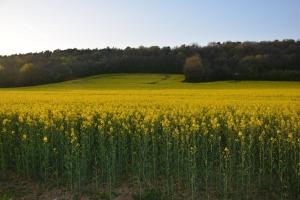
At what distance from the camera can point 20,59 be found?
87.4 metres

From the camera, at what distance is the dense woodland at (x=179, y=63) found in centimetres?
7000

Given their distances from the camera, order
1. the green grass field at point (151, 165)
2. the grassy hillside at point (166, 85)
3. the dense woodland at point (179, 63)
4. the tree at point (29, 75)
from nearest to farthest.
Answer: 1. the green grass field at point (151, 165)
2. the grassy hillside at point (166, 85)
3. the dense woodland at point (179, 63)
4. the tree at point (29, 75)

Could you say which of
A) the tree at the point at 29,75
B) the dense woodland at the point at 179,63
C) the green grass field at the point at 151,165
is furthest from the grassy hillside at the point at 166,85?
the green grass field at the point at 151,165

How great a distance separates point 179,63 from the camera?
3349 inches

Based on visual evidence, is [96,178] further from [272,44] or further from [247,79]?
[272,44]

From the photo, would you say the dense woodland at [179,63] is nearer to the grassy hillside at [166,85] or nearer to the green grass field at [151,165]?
the grassy hillside at [166,85]

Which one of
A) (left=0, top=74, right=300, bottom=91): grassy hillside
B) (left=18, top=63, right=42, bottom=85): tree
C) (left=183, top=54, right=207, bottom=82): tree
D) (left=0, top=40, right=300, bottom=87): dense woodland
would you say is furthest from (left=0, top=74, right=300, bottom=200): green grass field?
(left=18, top=63, right=42, bottom=85): tree

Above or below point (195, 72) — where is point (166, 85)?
below

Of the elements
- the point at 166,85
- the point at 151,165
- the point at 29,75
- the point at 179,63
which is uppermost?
the point at 179,63

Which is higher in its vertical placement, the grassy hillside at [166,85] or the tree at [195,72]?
the tree at [195,72]

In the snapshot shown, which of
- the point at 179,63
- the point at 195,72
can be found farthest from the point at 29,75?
the point at 179,63

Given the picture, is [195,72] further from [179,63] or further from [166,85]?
[179,63]

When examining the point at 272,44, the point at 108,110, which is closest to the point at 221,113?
the point at 108,110

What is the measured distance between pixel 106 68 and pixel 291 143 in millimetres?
75819
